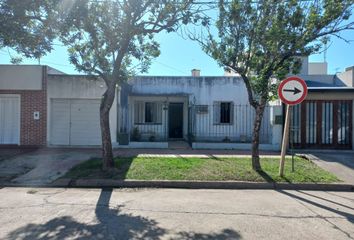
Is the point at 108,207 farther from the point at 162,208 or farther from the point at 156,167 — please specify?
the point at 156,167

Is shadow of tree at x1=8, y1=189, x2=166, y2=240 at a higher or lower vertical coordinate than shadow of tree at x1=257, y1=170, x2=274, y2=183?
lower

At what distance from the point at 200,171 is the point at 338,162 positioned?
17.7 feet

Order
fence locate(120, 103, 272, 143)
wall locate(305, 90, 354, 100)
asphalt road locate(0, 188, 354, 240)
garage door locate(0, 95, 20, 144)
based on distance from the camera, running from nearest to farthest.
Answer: asphalt road locate(0, 188, 354, 240) → wall locate(305, 90, 354, 100) → garage door locate(0, 95, 20, 144) → fence locate(120, 103, 272, 143)

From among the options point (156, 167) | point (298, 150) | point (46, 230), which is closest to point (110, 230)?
point (46, 230)

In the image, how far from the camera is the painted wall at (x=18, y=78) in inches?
635

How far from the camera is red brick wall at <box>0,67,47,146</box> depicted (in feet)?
52.6

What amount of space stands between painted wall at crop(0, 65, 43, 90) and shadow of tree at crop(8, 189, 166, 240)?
37.2 ft

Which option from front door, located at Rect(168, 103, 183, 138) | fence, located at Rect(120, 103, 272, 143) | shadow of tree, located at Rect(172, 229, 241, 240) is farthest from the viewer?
front door, located at Rect(168, 103, 183, 138)

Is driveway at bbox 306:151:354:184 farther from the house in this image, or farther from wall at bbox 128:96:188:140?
wall at bbox 128:96:188:140

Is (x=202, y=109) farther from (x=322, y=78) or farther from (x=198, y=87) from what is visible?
(x=322, y=78)

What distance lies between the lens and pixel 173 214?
6.59 m

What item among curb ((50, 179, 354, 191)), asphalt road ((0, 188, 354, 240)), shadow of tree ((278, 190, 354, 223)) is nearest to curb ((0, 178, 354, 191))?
curb ((50, 179, 354, 191))

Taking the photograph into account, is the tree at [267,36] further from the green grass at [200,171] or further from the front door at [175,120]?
the front door at [175,120]

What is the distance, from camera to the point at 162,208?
704 centimetres
